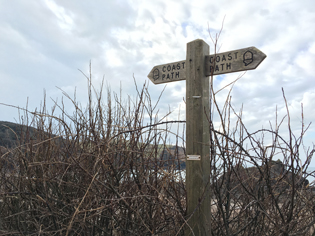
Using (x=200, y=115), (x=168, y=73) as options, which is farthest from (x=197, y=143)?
(x=168, y=73)

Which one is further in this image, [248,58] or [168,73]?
[168,73]

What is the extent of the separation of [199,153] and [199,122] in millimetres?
286

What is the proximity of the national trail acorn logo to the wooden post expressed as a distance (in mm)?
386

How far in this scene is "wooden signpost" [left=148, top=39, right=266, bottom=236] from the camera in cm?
234

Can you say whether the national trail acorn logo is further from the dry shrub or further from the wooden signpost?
the dry shrub

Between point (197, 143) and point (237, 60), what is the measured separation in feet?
2.76

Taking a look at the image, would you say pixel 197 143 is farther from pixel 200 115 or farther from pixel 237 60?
pixel 237 60

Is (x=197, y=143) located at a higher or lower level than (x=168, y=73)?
lower

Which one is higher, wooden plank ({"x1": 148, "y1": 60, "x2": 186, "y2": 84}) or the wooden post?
wooden plank ({"x1": 148, "y1": 60, "x2": 186, "y2": 84})

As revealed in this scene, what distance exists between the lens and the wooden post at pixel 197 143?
2354 millimetres

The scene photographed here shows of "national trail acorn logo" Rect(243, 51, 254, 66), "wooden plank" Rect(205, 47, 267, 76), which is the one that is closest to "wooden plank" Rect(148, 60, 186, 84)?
"wooden plank" Rect(205, 47, 267, 76)

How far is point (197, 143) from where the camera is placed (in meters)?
2.42

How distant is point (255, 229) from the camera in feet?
8.07

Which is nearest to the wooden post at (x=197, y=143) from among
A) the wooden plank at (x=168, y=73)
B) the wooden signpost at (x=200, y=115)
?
the wooden signpost at (x=200, y=115)
